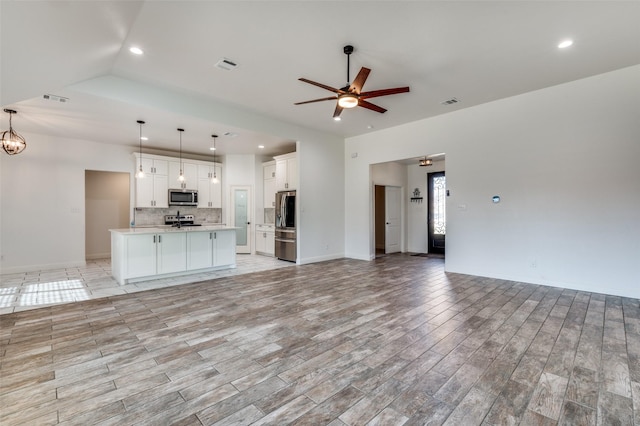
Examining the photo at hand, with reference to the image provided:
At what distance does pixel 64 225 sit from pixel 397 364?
25.7 ft

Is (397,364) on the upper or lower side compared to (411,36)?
lower

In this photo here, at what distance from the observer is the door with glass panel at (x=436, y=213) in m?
8.27

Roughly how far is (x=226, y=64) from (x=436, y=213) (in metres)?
6.88

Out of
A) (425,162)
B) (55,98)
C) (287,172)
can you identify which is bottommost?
(287,172)

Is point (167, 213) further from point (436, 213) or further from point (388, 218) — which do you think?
point (436, 213)

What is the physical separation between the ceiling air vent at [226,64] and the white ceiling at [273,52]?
0.08 metres

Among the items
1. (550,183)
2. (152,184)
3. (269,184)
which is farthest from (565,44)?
(152,184)

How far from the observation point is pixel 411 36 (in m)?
3.26

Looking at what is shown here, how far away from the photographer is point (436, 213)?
8.40 m

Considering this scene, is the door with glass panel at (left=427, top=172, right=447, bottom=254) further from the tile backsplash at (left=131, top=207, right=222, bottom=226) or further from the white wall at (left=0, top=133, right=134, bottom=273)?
the white wall at (left=0, top=133, right=134, bottom=273)

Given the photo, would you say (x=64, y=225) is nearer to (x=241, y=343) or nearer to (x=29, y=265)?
(x=29, y=265)

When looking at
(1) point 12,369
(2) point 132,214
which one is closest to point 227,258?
(2) point 132,214

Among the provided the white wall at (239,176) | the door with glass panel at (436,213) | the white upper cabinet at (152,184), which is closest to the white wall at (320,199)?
the white wall at (239,176)

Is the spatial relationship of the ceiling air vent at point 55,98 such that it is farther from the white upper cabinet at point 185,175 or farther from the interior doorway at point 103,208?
the interior doorway at point 103,208
